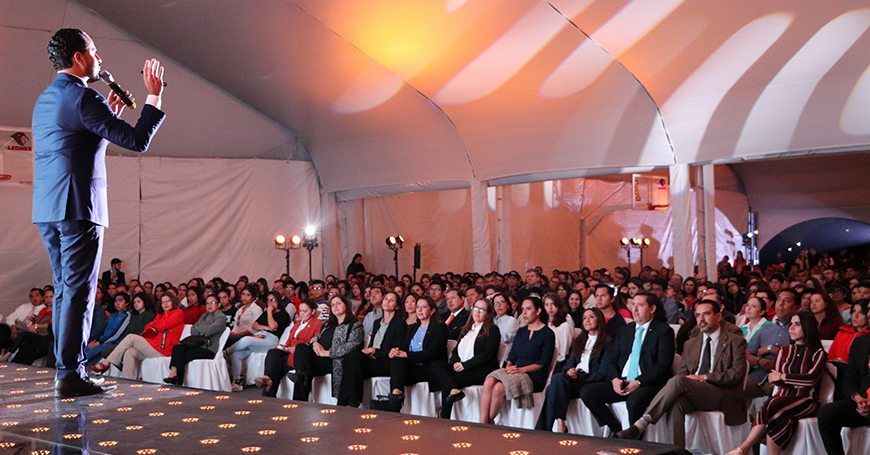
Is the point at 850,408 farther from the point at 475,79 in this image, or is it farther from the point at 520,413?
the point at 475,79

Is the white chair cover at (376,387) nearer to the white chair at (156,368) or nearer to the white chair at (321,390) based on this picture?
the white chair at (321,390)

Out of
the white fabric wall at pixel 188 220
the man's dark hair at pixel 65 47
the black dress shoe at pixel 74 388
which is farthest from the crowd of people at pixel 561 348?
the white fabric wall at pixel 188 220

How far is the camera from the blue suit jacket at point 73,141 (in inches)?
104

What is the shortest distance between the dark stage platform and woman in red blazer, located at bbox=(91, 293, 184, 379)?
15.1 ft

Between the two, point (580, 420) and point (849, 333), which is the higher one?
point (849, 333)

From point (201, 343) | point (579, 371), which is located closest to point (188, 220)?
point (201, 343)

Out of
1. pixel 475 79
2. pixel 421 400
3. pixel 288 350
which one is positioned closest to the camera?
pixel 421 400

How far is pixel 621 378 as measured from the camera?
16.2ft

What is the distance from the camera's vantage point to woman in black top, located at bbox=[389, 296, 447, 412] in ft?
18.9

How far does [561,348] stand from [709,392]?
123cm

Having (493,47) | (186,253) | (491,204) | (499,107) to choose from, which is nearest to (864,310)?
(493,47)

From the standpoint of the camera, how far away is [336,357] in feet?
20.2

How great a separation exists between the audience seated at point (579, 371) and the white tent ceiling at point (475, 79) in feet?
13.8

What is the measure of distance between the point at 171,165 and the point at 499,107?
5.95 metres
